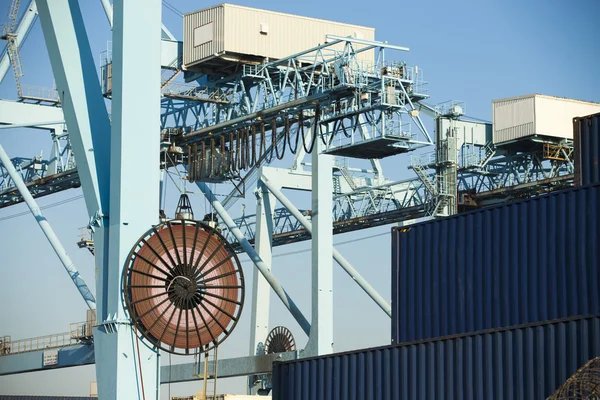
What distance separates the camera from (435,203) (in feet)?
200

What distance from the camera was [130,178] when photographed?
2802cm

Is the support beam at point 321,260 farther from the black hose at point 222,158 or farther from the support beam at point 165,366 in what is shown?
the black hose at point 222,158

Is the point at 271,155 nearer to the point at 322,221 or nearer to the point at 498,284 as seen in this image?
the point at 322,221

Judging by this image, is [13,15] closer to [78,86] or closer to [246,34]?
[246,34]

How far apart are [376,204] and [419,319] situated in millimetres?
36930

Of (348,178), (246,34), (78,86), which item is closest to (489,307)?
(78,86)

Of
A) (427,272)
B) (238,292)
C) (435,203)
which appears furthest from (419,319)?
(435,203)

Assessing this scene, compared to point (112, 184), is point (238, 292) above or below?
below

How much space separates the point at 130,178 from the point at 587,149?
12380 mm

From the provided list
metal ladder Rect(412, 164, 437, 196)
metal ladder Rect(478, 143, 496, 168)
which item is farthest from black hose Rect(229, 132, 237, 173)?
metal ladder Rect(478, 143, 496, 168)

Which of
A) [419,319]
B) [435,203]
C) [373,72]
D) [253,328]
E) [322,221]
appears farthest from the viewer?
[253,328]

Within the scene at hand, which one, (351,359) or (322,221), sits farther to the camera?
(322,221)

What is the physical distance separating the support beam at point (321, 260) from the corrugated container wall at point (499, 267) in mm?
18990

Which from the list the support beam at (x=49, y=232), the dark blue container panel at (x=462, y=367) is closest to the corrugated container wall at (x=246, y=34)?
the support beam at (x=49, y=232)
